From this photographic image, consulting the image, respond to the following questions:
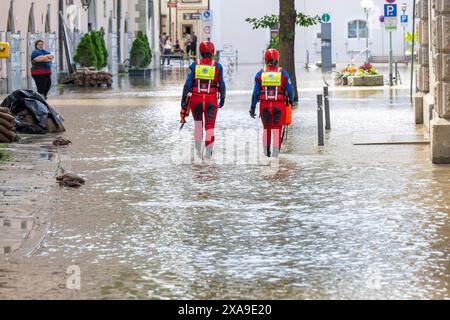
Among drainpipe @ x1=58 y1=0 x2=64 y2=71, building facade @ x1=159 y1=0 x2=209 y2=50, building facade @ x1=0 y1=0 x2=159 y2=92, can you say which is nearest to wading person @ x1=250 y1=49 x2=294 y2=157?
building facade @ x1=0 y1=0 x2=159 y2=92

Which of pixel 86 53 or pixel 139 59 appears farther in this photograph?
pixel 139 59

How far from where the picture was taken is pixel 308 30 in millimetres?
91375

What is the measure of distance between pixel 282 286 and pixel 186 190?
557 cm

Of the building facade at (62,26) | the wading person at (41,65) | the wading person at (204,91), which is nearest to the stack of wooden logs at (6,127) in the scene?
the wading person at (204,91)

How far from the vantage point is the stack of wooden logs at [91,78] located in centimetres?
4752

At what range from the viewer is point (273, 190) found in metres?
14.3

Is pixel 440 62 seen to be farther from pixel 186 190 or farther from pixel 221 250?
pixel 221 250

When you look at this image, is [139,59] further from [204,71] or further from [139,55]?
[204,71]

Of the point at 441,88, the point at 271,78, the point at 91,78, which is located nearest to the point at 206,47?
the point at 271,78

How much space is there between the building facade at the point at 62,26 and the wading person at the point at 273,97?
21.6 metres

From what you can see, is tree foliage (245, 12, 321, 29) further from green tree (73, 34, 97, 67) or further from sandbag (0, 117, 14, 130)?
green tree (73, 34, 97, 67)

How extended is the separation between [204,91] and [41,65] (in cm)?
1816

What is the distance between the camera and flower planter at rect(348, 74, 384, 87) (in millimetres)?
43719

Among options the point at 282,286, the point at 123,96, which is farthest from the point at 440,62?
the point at 123,96
